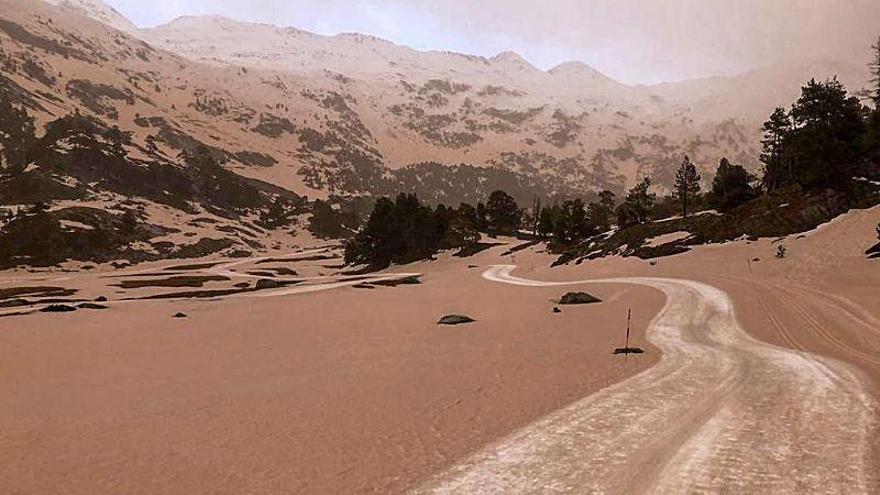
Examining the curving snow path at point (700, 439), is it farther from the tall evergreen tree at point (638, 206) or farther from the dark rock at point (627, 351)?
the tall evergreen tree at point (638, 206)

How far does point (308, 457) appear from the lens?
927cm

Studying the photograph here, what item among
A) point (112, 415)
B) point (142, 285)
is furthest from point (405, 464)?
point (142, 285)

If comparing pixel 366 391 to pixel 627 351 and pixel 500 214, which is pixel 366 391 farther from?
pixel 500 214

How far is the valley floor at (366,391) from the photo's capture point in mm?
8664

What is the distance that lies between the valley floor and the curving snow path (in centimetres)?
8

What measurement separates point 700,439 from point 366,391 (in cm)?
794

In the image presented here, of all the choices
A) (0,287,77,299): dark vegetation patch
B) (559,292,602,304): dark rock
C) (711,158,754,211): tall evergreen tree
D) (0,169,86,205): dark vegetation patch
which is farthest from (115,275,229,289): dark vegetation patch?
(0,169,86,205): dark vegetation patch

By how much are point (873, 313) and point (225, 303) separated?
4608cm

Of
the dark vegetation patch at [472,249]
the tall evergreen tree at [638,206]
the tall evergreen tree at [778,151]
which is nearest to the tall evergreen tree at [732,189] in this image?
the tall evergreen tree at [778,151]

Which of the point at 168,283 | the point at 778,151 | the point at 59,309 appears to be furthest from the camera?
the point at 778,151

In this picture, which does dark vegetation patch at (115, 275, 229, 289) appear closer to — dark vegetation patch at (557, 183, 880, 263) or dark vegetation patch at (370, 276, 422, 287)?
dark vegetation patch at (370, 276, 422, 287)

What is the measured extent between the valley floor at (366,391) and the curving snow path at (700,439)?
8cm

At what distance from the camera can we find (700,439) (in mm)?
9797

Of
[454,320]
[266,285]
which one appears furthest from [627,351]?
[266,285]
